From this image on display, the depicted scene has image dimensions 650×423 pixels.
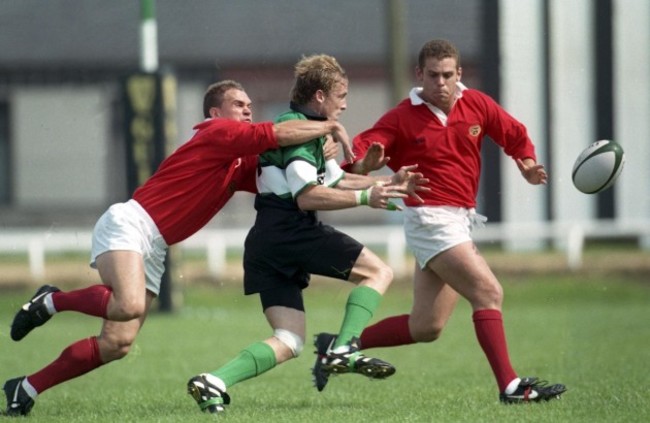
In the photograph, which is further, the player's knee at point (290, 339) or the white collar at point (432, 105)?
the white collar at point (432, 105)

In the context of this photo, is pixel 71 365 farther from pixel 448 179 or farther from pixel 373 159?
pixel 448 179

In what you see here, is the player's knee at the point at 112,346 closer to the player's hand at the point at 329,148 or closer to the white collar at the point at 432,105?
the player's hand at the point at 329,148

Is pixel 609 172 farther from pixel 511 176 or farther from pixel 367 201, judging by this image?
pixel 511 176

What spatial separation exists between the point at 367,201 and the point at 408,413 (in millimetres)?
Result: 1156

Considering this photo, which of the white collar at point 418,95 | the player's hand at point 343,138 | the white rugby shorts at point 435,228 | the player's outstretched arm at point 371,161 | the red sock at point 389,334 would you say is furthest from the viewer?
the red sock at point 389,334

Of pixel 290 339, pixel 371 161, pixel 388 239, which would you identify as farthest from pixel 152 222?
pixel 388 239

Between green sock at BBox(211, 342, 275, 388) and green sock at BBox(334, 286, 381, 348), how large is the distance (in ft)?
1.23

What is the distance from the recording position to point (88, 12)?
3397 centimetres

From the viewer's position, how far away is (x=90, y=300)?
720cm

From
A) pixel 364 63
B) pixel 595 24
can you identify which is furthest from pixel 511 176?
pixel 364 63

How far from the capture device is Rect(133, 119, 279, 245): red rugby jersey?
286 inches

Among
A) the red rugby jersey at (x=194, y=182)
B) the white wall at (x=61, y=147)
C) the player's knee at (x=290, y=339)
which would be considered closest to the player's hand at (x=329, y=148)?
the red rugby jersey at (x=194, y=182)

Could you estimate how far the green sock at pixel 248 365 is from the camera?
280 inches

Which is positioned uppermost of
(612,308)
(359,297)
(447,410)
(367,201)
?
(367,201)
